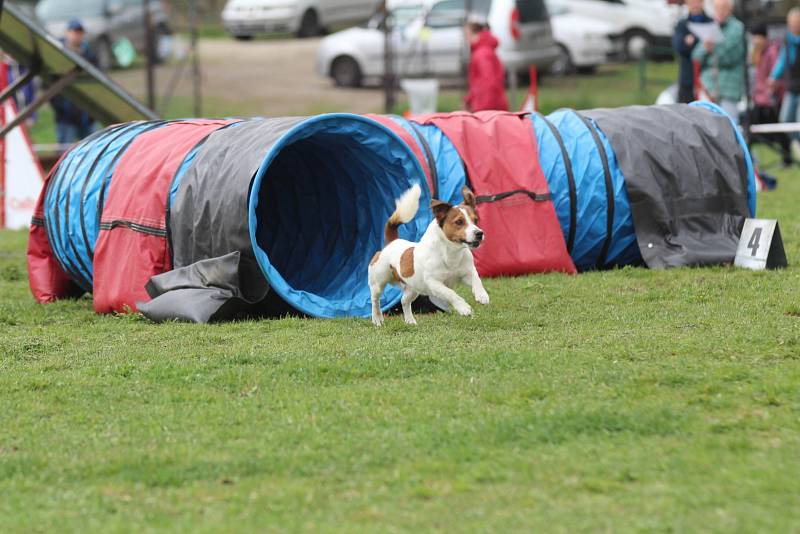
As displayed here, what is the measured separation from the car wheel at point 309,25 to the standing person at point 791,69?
1577 centimetres

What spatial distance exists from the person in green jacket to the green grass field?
333 inches

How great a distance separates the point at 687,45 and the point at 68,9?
56.1 feet

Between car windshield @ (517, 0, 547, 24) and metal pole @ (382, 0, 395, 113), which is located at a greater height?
car windshield @ (517, 0, 547, 24)

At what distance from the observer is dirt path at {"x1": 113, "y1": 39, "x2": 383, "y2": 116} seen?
83.7ft

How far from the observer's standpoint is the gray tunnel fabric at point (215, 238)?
8.40 m

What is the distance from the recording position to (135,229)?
912 cm

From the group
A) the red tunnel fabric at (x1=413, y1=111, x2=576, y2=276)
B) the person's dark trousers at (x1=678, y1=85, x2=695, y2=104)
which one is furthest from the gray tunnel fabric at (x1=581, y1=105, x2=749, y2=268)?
the person's dark trousers at (x1=678, y1=85, x2=695, y2=104)

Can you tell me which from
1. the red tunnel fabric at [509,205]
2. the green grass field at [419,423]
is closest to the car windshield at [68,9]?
the red tunnel fabric at [509,205]

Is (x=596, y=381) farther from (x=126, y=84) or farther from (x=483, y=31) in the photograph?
(x=126, y=84)

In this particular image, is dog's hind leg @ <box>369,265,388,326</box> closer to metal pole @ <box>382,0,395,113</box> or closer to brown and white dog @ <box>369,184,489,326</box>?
brown and white dog @ <box>369,184,489,326</box>

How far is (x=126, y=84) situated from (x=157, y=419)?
23.7 meters

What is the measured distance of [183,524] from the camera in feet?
14.7

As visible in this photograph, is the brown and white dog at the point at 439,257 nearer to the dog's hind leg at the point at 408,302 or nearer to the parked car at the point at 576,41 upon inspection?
the dog's hind leg at the point at 408,302

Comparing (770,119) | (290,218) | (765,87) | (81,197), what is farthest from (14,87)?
(765,87)
